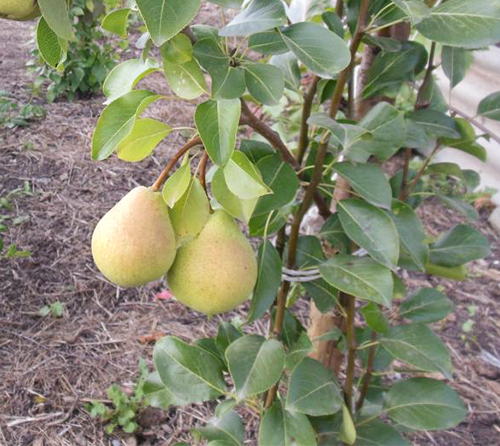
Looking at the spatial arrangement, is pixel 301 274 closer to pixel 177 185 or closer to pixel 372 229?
pixel 372 229

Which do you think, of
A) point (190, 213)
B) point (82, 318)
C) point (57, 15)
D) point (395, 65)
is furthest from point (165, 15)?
point (82, 318)

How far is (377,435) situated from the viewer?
103cm

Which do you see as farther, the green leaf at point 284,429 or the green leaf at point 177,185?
the green leaf at point 284,429

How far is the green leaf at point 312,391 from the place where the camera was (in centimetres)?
89

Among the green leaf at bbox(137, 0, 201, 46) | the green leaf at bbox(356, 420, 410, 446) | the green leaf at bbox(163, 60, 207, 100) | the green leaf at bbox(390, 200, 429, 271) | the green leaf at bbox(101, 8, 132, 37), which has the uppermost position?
the green leaf at bbox(137, 0, 201, 46)

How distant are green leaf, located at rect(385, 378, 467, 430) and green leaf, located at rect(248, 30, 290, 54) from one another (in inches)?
25.9

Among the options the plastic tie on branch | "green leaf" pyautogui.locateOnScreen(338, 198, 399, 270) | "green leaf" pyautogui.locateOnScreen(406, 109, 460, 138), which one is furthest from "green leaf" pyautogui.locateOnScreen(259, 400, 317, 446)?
"green leaf" pyautogui.locateOnScreen(406, 109, 460, 138)

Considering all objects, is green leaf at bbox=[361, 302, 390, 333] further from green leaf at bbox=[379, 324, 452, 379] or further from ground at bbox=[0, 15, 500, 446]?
ground at bbox=[0, 15, 500, 446]

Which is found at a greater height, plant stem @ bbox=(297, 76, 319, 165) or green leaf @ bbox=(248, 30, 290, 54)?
green leaf @ bbox=(248, 30, 290, 54)

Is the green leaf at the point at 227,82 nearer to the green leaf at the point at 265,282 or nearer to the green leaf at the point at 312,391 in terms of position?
the green leaf at the point at 265,282

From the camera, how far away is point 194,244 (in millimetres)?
783

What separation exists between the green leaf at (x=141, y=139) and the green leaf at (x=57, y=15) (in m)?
0.21

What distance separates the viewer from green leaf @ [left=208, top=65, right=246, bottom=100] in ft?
2.08

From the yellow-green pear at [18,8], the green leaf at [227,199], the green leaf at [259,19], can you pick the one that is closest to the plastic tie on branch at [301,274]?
the green leaf at [227,199]
